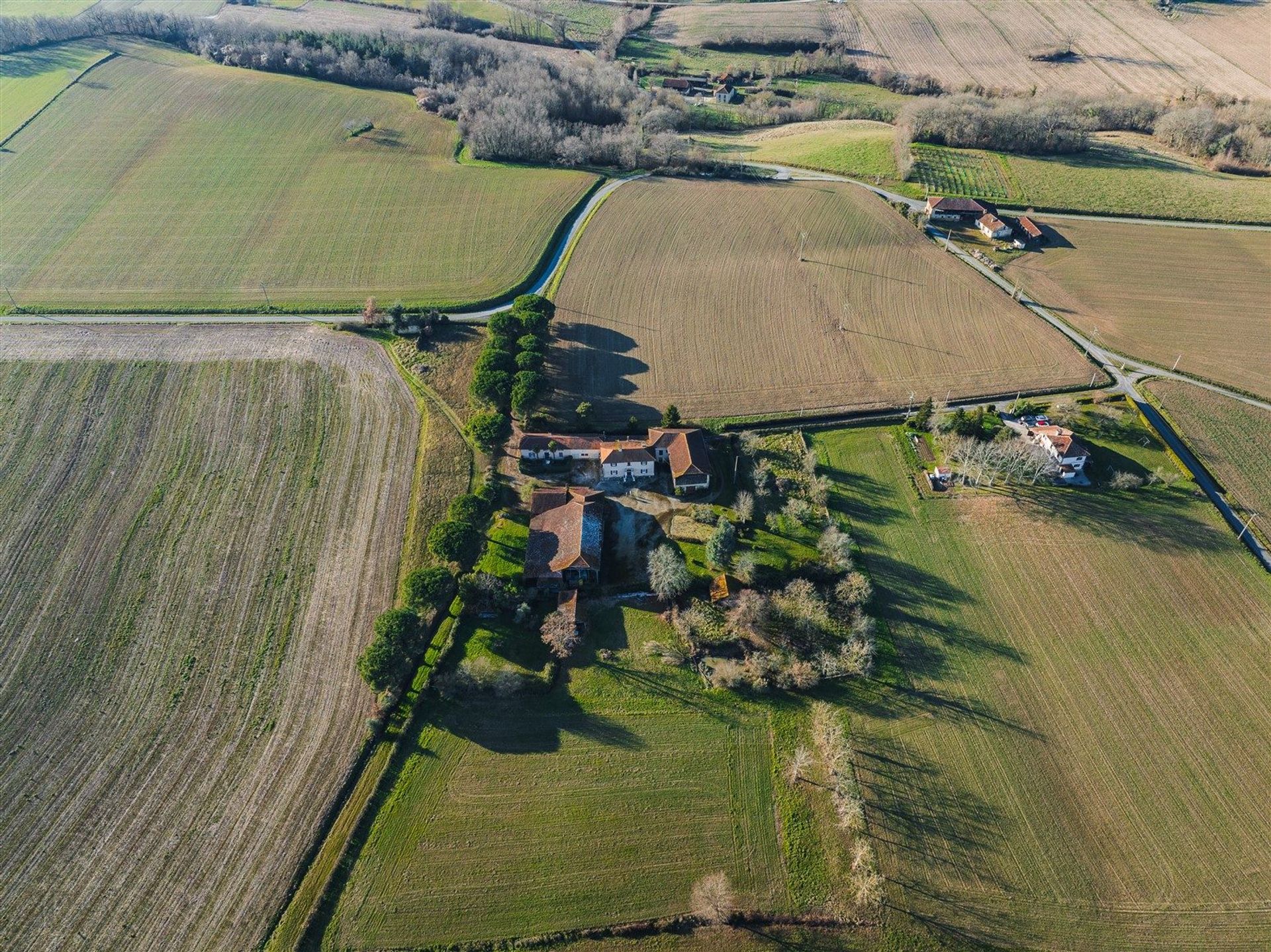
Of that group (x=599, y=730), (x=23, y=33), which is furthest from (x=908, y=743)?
(x=23, y=33)

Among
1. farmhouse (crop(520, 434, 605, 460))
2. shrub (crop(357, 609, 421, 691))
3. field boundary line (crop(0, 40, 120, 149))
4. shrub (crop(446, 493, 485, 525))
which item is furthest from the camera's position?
field boundary line (crop(0, 40, 120, 149))

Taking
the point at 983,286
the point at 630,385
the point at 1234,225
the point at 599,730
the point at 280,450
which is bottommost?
the point at 599,730

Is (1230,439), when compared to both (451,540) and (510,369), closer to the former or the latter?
(510,369)

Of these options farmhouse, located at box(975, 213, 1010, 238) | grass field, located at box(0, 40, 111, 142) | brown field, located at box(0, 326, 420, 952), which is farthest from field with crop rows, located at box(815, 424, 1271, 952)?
grass field, located at box(0, 40, 111, 142)

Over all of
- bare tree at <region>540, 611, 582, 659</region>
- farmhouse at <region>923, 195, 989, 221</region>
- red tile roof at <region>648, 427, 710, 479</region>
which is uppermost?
farmhouse at <region>923, 195, 989, 221</region>

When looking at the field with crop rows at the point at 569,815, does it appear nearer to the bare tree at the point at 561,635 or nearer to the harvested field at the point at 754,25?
the bare tree at the point at 561,635

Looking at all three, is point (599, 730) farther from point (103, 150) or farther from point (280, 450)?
point (103, 150)

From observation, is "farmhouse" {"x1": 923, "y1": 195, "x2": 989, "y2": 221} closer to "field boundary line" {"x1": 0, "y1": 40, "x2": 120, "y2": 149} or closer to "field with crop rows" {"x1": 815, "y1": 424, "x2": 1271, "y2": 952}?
"field with crop rows" {"x1": 815, "y1": 424, "x2": 1271, "y2": 952}
